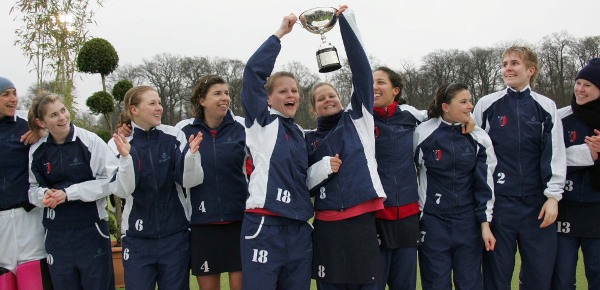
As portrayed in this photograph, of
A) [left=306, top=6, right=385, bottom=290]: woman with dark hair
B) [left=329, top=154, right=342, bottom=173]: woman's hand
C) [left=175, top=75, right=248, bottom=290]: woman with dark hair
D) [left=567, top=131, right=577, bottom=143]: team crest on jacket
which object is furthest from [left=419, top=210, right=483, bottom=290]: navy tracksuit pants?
[left=175, top=75, right=248, bottom=290]: woman with dark hair

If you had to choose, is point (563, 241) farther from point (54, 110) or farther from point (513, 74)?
point (54, 110)

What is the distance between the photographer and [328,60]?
10.2 ft

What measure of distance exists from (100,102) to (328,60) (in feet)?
12.9

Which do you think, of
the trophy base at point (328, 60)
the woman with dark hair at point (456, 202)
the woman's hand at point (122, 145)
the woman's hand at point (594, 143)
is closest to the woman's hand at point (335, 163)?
the trophy base at point (328, 60)

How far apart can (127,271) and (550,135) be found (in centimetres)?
345

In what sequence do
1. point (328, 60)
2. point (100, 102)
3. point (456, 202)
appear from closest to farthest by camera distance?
point (328, 60) < point (456, 202) < point (100, 102)

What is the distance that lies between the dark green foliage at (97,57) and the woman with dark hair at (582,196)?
505 cm

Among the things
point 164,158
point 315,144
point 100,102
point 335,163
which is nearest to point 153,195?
point 164,158

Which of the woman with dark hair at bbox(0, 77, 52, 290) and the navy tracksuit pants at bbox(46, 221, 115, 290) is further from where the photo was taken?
the woman with dark hair at bbox(0, 77, 52, 290)

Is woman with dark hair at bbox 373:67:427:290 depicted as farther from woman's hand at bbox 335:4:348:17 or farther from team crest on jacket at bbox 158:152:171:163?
team crest on jacket at bbox 158:152:171:163

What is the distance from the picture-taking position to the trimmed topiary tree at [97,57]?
5.80 meters

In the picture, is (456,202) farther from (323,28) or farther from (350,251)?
(323,28)

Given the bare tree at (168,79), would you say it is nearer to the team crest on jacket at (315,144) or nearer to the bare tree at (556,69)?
the bare tree at (556,69)

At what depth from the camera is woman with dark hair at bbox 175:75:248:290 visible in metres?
3.66
